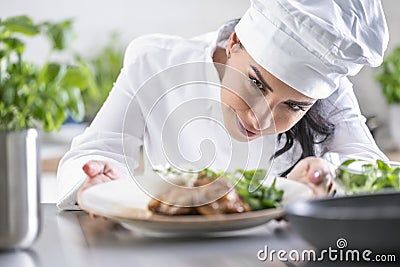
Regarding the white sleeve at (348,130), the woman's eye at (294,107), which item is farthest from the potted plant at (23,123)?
the white sleeve at (348,130)

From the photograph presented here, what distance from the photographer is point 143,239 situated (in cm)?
83

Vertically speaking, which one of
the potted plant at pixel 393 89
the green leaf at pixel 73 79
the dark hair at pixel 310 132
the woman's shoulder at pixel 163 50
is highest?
the green leaf at pixel 73 79

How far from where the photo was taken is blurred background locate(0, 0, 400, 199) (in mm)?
2830

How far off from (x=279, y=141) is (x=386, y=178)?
70 centimetres

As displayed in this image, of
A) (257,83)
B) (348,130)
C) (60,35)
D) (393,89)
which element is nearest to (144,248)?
(60,35)

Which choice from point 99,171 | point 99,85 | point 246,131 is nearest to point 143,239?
point 99,171

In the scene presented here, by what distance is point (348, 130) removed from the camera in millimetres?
1499

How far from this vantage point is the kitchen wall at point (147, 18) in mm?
2832

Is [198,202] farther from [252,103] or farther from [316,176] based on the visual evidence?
[252,103]

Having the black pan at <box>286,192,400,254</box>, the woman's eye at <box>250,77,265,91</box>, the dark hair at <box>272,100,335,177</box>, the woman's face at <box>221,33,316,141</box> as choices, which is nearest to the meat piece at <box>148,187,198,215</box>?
the black pan at <box>286,192,400,254</box>

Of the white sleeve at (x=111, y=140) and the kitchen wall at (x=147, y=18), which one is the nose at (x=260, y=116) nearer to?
the white sleeve at (x=111, y=140)

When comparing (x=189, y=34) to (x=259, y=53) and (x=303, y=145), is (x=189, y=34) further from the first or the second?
(x=259, y=53)

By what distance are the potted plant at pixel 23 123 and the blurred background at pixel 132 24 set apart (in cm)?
195

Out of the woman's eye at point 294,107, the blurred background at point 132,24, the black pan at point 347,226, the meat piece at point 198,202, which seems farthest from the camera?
the blurred background at point 132,24
